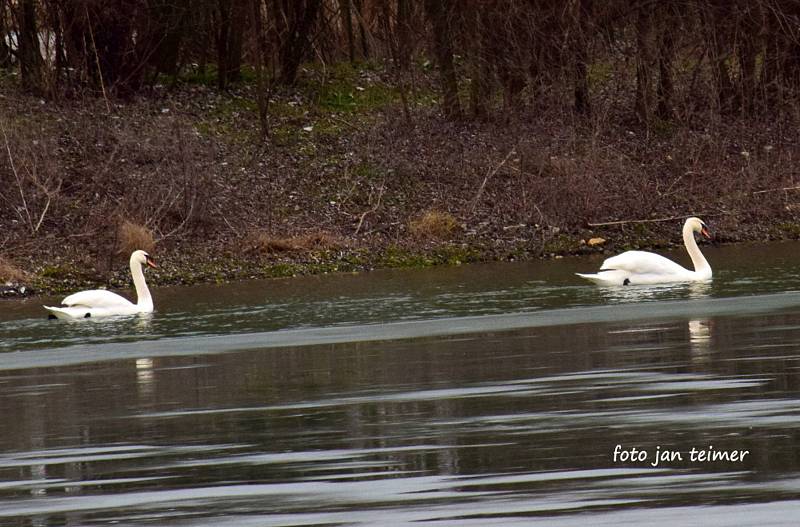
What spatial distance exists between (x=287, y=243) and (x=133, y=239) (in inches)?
98.8

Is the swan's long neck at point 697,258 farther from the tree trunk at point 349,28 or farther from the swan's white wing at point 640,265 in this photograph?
the tree trunk at point 349,28

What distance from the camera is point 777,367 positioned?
437 inches

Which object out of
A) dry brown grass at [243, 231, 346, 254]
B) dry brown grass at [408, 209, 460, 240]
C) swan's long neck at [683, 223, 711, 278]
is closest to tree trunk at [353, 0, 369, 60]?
dry brown grass at [408, 209, 460, 240]

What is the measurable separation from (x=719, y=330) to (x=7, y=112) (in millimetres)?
19850

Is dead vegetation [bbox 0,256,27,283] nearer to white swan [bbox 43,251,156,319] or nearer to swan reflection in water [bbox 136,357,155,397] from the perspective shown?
white swan [bbox 43,251,156,319]

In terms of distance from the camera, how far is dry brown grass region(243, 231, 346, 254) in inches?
1021

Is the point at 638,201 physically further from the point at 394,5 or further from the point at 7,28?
the point at 7,28

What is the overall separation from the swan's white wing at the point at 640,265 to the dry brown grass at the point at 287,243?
20.8 ft

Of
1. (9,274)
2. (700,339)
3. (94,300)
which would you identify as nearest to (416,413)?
Answer: (700,339)

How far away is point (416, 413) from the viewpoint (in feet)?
32.5

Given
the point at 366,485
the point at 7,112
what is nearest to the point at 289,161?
the point at 7,112

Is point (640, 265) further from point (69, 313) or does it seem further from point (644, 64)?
point (644, 64)

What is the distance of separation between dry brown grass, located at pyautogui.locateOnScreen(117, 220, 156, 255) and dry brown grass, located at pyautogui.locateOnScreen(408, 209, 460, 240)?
4.52m

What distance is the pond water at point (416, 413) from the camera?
693 cm
